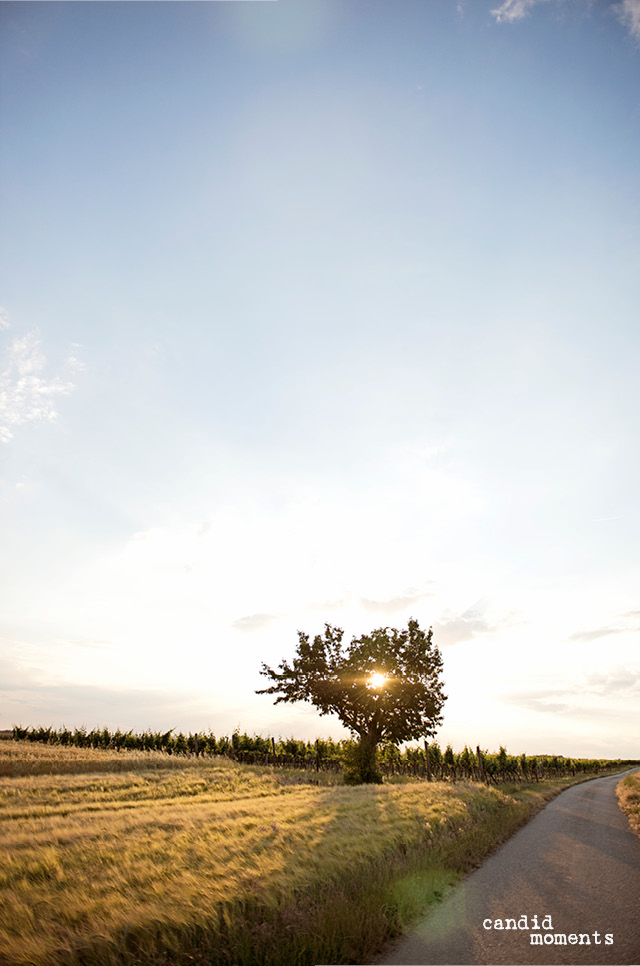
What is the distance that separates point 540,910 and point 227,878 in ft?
15.2

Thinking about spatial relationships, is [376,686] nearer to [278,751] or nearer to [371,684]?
[371,684]

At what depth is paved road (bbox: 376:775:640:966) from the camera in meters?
5.57

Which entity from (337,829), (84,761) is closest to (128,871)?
(337,829)

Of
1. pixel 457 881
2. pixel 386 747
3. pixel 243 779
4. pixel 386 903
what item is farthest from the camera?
pixel 386 747

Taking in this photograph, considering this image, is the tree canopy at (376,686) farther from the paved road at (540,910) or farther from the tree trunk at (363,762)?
the paved road at (540,910)

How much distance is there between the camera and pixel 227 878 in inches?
271

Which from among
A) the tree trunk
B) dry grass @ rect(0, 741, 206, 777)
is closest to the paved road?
the tree trunk

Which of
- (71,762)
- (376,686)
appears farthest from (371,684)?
(71,762)

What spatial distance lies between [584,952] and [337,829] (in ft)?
22.1

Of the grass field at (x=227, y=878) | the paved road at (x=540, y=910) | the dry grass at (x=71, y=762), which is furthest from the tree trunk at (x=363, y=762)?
the paved road at (x=540, y=910)

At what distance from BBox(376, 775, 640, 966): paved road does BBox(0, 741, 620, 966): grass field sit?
470 mm

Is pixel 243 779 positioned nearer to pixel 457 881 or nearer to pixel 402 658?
pixel 402 658

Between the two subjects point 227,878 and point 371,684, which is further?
point 371,684

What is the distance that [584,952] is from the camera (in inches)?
219
